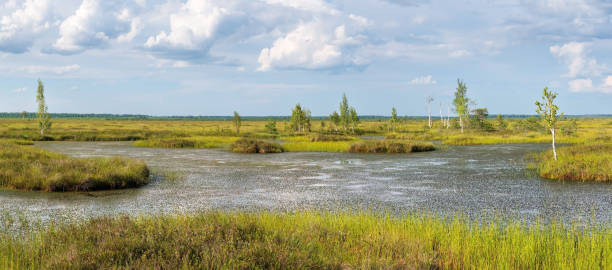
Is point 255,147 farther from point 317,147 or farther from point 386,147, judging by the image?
point 386,147

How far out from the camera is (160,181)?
20.8 metres

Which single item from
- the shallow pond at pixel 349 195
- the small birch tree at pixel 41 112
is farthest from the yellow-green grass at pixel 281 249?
the small birch tree at pixel 41 112

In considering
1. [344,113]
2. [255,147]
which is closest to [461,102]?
[344,113]

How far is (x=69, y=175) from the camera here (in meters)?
18.2

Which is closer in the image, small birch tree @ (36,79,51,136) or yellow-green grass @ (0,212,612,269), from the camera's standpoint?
yellow-green grass @ (0,212,612,269)

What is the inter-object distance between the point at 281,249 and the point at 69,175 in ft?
48.3

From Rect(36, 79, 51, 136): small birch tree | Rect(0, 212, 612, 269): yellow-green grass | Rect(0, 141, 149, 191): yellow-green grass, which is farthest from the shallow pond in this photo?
Rect(36, 79, 51, 136): small birch tree

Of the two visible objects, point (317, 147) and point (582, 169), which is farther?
point (317, 147)

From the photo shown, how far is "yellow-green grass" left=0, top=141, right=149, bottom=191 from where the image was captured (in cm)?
1773

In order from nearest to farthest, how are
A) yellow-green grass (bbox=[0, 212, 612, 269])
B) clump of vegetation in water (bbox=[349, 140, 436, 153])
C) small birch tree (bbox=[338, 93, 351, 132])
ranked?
yellow-green grass (bbox=[0, 212, 612, 269])
clump of vegetation in water (bbox=[349, 140, 436, 153])
small birch tree (bbox=[338, 93, 351, 132])

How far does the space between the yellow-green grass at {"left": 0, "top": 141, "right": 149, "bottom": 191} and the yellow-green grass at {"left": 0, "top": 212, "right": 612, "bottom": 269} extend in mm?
9209

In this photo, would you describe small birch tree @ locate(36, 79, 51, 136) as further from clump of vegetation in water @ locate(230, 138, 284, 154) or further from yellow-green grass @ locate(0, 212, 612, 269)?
yellow-green grass @ locate(0, 212, 612, 269)

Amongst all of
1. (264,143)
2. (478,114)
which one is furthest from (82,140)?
(478,114)

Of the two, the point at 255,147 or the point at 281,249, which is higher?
the point at 281,249
